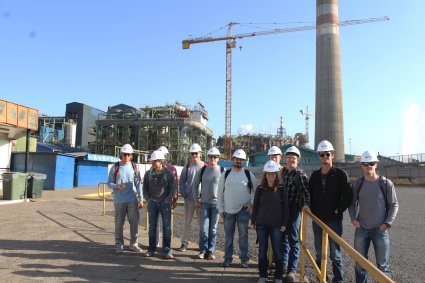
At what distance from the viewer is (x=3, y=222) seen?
31.2 feet

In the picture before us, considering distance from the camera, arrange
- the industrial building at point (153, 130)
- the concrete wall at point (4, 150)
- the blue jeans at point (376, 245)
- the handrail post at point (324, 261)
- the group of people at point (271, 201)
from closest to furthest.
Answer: the handrail post at point (324, 261), the blue jeans at point (376, 245), the group of people at point (271, 201), the concrete wall at point (4, 150), the industrial building at point (153, 130)

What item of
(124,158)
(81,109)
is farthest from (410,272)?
(81,109)

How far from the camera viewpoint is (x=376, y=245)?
180 inches

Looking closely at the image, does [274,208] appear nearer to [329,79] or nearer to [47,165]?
[47,165]

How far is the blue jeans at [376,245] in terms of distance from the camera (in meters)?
4.49

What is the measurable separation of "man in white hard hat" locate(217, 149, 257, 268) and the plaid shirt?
65 cm

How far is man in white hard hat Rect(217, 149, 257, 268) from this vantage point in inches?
229

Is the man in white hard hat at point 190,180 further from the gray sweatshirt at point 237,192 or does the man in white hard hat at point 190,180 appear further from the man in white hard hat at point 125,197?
the gray sweatshirt at point 237,192

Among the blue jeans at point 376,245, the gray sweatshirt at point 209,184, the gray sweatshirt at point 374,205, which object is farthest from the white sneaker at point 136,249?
the gray sweatshirt at point 374,205

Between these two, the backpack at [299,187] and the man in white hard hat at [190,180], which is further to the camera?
the man in white hard hat at [190,180]

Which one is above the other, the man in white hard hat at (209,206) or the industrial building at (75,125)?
the industrial building at (75,125)

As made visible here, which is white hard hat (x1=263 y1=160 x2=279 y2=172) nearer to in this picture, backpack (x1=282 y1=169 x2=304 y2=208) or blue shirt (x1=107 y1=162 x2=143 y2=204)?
backpack (x1=282 y1=169 x2=304 y2=208)

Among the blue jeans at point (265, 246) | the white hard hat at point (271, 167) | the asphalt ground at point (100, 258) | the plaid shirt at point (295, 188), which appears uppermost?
the white hard hat at point (271, 167)

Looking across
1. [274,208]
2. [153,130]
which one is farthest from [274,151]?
[153,130]
